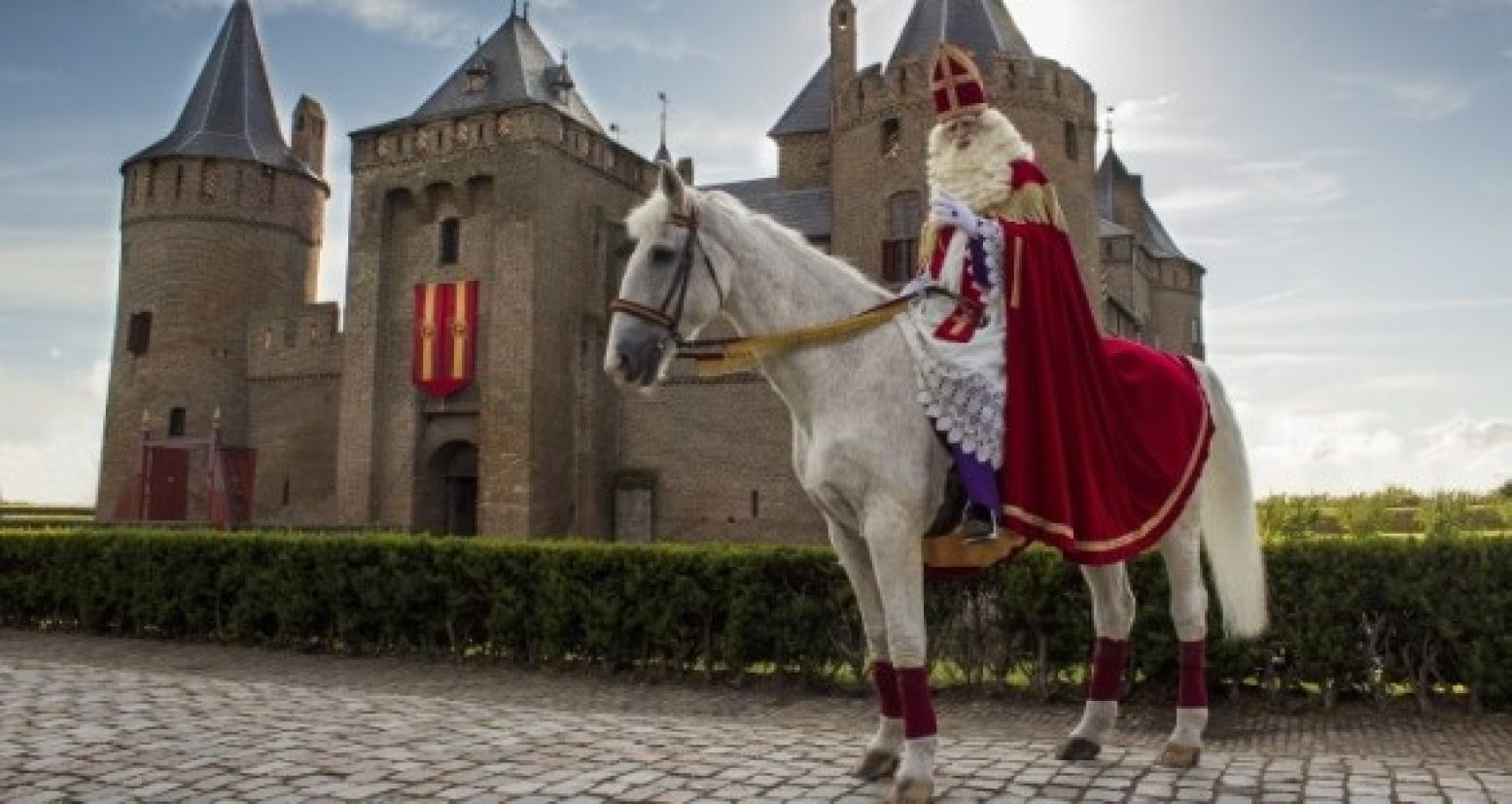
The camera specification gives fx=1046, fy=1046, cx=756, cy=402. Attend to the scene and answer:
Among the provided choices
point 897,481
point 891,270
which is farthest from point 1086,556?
point 891,270

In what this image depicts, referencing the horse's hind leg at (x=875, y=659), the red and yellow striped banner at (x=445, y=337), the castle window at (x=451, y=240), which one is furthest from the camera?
the castle window at (x=451, y=240)

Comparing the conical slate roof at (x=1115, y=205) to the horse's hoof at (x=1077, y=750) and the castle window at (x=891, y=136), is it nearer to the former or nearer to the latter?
the castle window at (x=891, y=136)

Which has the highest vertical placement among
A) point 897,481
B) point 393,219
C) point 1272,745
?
point 393,219

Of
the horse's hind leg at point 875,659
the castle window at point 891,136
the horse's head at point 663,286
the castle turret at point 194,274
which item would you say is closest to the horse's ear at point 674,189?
the horse's head at point 663,286

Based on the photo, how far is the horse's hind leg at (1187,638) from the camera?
193 inches

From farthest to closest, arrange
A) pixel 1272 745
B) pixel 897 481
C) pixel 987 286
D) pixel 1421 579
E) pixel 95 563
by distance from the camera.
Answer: pixel 95 563, pixel 1421 579, pixel 1272 745, pixel 987 286, pixel 897 481

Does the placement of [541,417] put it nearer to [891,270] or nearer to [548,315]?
[548,315]

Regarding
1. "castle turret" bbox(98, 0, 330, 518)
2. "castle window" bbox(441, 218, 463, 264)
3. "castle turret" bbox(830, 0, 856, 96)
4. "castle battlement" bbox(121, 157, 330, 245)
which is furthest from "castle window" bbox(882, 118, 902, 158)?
"castle battlement" bbox(121, 157, 330, 245)

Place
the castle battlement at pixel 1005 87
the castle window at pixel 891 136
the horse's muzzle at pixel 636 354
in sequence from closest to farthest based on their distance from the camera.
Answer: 1. the horse's muzzle at pixel 636 354
2. the castle battlement at pixel 1005 87
3. the castle window at pixel 891 136

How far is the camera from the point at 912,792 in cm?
416

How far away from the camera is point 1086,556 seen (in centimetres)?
446

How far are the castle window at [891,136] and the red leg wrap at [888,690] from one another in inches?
861

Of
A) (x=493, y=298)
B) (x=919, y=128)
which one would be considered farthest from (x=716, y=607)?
(x=493, y=298)

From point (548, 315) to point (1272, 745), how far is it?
856 inches
